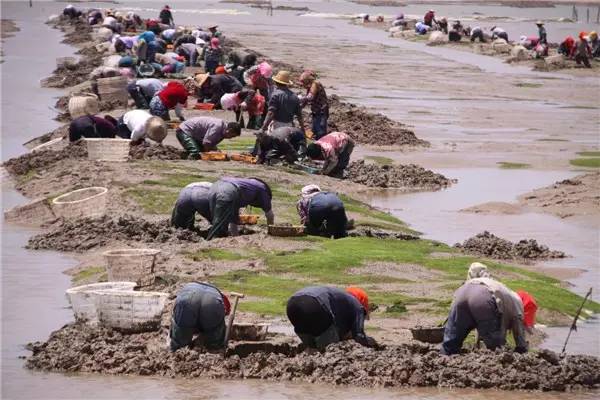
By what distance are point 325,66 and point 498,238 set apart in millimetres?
33007

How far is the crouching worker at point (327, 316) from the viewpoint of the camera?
13.1 m

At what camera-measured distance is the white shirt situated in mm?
25031

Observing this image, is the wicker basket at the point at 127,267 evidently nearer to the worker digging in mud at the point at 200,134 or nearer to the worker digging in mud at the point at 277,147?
the worker digging in mud at the point at 200,134

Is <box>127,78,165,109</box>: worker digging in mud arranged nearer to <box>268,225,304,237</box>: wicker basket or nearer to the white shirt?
the white shirt

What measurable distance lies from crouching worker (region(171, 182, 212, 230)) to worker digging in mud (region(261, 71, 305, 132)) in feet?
19.9

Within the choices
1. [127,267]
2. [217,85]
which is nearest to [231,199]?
[127,267]

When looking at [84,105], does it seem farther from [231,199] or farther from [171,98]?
[231,199]

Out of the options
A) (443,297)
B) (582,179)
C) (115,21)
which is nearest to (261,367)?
(443,297)

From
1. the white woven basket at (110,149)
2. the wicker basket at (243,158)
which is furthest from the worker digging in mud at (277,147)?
the white woven basket at (110,149)

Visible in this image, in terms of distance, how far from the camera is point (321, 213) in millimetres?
18969

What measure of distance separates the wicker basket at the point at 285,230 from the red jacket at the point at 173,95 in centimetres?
867

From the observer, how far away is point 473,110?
40.1 m

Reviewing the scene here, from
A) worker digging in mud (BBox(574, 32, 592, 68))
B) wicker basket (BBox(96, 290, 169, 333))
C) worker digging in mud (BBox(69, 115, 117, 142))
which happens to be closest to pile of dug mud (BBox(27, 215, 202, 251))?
wicker basket (BBox(96, 290, 169, 333))

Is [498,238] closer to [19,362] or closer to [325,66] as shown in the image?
[19,362]
